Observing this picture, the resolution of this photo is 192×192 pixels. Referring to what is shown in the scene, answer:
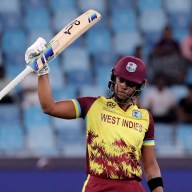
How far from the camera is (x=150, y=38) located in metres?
12.1

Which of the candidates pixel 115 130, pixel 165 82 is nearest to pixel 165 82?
pixel 165 82

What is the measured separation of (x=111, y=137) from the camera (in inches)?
213

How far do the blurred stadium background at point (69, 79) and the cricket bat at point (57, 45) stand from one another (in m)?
3.15

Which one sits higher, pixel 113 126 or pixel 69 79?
pixel 69 79

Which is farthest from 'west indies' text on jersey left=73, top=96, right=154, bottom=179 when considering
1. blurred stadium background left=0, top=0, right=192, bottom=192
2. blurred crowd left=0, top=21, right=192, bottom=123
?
blurred crowd left=0, top=21, right=192, bottom=123

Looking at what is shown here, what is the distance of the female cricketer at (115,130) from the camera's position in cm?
539

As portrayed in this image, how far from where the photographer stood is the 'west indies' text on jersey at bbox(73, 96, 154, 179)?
539cm

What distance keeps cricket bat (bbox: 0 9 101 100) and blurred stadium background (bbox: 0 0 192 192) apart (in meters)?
3.15

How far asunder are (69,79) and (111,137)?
6.02 m

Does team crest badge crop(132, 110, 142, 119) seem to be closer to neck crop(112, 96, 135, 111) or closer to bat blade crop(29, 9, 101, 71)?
neck crop(112, 96, 135, 111)

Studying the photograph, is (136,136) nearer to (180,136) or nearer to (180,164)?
(180,164)

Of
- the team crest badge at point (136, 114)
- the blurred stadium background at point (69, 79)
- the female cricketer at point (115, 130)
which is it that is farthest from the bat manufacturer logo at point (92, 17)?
the blurred stadium background at point (69, 79)

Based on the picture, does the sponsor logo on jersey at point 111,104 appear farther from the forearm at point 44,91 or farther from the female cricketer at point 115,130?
the forearm at point 44,91

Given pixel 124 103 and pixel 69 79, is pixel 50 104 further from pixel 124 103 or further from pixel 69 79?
pixel 69 79
